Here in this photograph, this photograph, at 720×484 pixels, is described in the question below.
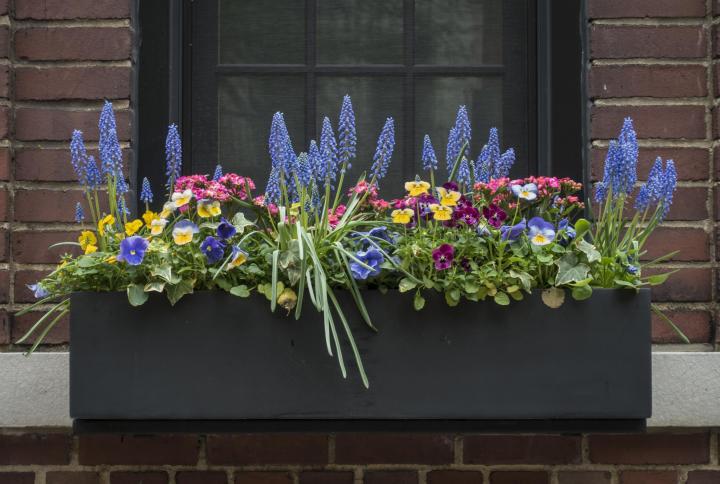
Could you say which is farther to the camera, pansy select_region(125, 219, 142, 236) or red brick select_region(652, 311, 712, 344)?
red brick select_region(652, 311, 712, 344)

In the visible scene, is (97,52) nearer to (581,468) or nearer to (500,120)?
(500,120)

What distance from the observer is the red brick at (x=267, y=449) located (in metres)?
2.06

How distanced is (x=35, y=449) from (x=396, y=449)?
31.6 inches

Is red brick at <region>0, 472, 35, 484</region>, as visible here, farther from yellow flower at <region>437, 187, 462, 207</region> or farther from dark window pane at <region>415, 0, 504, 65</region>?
dark window pane at <region>415, 0, 504, 65</region>

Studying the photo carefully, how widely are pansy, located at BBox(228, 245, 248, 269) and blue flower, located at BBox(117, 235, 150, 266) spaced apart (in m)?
0.15

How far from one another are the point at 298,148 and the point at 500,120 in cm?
50

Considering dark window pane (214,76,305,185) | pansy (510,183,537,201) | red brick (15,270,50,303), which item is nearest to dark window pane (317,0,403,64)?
dark window pane (214,76,305,185)

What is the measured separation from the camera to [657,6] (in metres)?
2.12

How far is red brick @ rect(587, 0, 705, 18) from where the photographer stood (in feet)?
6.92

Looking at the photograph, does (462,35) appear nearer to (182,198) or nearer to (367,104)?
(367,104)

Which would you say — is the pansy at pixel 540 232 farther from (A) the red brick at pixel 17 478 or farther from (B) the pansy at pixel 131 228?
(A) the red brick at pixel 17 478

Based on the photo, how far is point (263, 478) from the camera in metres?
2.06

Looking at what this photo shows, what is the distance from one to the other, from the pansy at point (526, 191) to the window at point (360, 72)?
57 centimetres

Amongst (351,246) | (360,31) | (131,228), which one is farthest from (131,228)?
(360,31)
